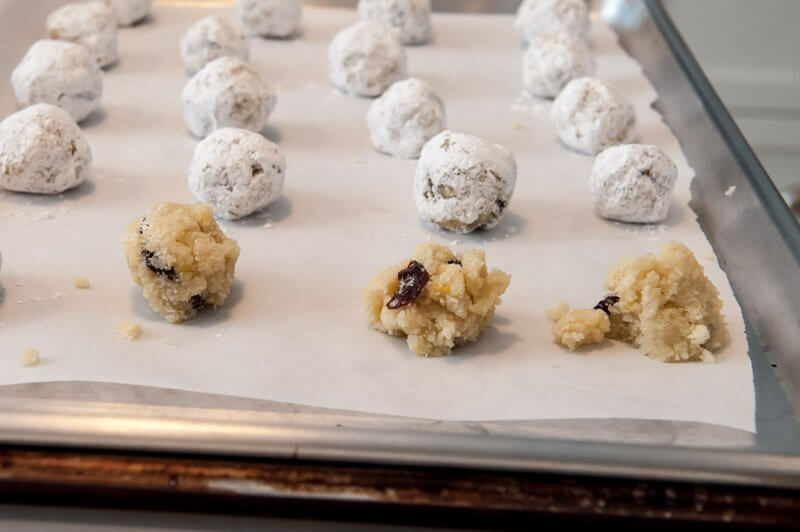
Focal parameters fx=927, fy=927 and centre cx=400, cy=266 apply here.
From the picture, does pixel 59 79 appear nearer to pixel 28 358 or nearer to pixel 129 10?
pixel 129 10

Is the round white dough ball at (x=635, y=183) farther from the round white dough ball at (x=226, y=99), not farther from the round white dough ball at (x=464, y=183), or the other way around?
the round white dough ball at (x=226, y=99)

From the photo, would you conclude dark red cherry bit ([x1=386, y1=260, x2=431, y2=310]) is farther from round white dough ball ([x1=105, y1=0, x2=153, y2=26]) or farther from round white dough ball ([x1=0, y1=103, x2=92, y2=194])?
round white dough ball ([x1=105, y1=0, x2=153, y2=26])

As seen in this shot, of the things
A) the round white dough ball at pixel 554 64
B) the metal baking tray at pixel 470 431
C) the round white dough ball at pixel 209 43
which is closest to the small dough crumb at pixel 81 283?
the metal baking tray at pixel 470 431

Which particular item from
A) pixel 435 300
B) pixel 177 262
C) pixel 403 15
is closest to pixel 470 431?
pixel 435 300

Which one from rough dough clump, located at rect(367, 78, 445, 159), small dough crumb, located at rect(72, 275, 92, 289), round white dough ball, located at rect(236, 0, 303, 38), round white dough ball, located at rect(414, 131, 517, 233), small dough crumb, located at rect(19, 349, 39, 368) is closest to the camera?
small dough crumb, located at rect(19, 349, 39, 368)

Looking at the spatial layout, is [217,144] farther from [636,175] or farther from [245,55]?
[636,175]

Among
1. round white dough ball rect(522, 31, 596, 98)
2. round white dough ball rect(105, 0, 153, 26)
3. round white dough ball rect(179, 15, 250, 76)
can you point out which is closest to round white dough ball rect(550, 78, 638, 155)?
round white dough ball rect(522, 31, 596, 98)
